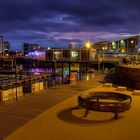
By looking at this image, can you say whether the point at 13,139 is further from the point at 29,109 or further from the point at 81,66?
the point at 81,66

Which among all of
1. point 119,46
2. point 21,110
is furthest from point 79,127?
point 119,46

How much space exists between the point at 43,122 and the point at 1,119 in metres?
3.22

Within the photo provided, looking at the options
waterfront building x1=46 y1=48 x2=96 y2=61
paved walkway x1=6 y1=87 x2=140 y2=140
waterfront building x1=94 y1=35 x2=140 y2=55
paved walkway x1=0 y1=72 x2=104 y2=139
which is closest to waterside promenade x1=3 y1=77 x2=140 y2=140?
paved walkway x1=6 y1=87 x2=140 y2=140

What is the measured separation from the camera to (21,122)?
476 inches

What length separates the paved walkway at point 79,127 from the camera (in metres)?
8.48

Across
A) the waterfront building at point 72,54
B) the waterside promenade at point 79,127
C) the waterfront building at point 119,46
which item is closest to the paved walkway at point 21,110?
the waterside promenade at point 79,127

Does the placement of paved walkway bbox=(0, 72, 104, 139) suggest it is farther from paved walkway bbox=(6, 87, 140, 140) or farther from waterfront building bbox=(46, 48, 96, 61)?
waterfront building bbox=(46, 48, 96, 61)

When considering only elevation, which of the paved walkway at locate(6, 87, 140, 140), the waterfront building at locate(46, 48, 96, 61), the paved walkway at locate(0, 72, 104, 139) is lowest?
the paved walkway at locate(0, 72, 104, 139)

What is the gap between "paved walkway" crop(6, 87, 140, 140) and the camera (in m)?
8.48

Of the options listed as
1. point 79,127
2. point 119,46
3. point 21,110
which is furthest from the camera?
point 119,46

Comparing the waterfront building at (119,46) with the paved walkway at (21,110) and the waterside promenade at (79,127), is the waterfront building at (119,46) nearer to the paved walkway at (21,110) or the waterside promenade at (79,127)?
the paved walkway at (21,110)

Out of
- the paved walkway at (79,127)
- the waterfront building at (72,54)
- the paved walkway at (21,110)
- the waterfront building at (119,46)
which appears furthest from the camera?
the waterfront building at (119,46)

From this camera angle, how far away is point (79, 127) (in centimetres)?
Result: 939

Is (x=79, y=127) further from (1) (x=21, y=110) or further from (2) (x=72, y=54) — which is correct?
(2) (x=72, y=54)
